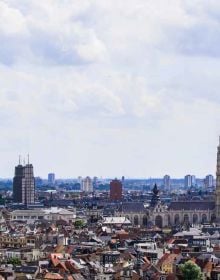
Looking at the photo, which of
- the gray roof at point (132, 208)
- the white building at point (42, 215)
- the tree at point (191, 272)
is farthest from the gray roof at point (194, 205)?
the tree at point (191, 272)

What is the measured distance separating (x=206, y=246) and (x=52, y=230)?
26.4 m

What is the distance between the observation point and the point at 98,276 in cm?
7888

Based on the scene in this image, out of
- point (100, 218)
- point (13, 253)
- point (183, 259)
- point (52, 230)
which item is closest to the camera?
point (183, 259)

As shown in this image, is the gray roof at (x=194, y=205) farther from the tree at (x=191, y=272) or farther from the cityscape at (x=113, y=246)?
the tree at (x=191, y=272)

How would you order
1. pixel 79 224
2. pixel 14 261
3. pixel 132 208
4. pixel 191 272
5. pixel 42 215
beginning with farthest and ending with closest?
pixel 132 208 < pixel 42 215 < pixel 79 224 < pixel 14 261 < pixel 191 272

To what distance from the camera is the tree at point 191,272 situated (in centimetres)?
7794

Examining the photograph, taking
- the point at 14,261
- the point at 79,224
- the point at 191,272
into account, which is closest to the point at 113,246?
the point at 14,261

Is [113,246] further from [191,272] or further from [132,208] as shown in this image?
[132,208]

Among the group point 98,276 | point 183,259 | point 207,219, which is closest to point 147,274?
point 98,276

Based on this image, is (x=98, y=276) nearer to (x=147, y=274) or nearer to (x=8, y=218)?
(x=147, y=274)

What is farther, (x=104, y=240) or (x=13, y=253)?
(x=104, y=240)

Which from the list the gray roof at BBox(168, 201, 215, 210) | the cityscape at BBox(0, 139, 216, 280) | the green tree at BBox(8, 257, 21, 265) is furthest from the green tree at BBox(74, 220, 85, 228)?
the green tree at BBox(8, 257, 21, 265)

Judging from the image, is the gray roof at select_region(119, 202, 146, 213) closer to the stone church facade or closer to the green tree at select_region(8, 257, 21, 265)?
the stone church facade

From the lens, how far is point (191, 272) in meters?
78.3
